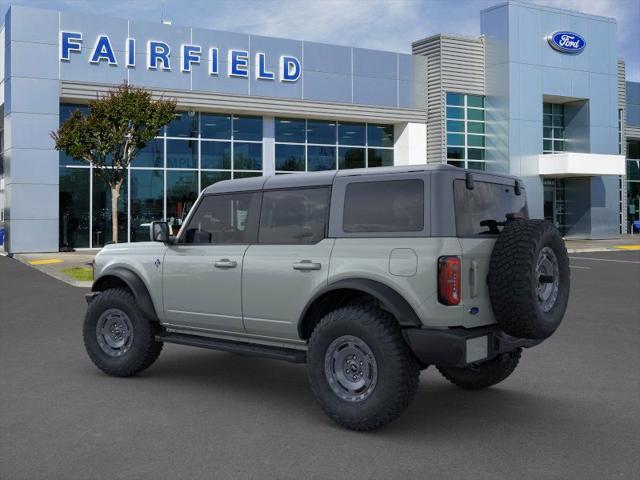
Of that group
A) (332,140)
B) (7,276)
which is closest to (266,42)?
(332,140)

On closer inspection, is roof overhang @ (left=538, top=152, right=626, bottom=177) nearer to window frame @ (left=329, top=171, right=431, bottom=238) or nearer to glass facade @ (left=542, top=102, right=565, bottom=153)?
glass facade @ (left=542, top=102, right=565, bottom=153)

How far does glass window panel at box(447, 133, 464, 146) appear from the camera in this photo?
32.3 metres

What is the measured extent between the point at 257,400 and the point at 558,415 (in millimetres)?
2446

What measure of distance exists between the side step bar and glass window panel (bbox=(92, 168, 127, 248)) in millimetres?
21050

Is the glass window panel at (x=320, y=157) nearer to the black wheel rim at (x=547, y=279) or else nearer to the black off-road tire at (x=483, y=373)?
the black off-road tire at (x=483, y=373)

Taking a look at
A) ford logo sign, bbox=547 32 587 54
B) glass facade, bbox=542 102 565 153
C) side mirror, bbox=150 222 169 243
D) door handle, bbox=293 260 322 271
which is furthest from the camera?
glass facade, bbox=542 102 565 153

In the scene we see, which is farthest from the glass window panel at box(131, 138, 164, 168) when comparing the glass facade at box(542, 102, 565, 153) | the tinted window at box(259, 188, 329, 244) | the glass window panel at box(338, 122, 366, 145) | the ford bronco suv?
the tinted window at box(259, 188, 329, 244)

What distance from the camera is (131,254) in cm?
701

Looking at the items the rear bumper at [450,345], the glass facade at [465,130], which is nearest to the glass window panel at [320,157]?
the glass facade at [465,130]

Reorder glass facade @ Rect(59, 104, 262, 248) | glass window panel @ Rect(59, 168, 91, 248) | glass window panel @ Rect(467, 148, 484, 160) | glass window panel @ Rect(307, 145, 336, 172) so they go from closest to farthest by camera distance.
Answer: glass window panel @ Rect(59, 168, 91, 248) < glass facade @ Rect(59, 104, 262, 248) < glass window panel @ Rect(307, 145, 336, 172) < glass window panel @ Rect(467, 148, 484, 160)

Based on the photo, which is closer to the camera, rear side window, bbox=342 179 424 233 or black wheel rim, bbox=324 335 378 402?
black wheel rim, bbox=324 335 378 402

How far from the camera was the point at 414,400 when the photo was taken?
6.06m

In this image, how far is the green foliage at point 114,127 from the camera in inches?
736

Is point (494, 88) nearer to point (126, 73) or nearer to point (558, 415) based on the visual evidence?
point (126, 73)
